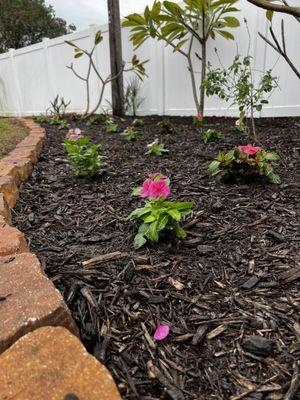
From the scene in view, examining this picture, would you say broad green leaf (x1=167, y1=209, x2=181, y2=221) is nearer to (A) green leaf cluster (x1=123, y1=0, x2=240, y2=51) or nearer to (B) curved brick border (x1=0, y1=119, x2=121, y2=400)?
(B) curved brick border (x1=0, y1=119, x2=121, y2=400)

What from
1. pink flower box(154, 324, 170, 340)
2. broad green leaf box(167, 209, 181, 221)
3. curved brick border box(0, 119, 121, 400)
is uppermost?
broad green leaf box(167, 209, 181, 221)

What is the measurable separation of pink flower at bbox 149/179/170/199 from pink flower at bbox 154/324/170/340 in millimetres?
623

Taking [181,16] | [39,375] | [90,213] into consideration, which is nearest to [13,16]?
[181,16]

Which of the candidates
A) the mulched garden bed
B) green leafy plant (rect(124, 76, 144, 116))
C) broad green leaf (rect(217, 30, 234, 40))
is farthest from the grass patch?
broad green leaf (rect(217, 30, 234, 40))

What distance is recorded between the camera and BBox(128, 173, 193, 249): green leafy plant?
1.38m

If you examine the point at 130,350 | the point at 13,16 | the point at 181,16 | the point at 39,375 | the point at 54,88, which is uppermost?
the point at 13,16

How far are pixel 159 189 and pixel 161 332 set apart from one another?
0.67 meters

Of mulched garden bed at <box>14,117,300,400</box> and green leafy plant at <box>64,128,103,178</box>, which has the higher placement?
green leafy plant at <box>64,128,103,178</box>

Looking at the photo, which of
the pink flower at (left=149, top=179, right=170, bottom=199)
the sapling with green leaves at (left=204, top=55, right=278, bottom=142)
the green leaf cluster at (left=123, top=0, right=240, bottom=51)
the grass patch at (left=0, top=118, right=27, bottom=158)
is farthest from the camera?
the green leaf cluster at (left=123, top=0, right=240, bottom=51)

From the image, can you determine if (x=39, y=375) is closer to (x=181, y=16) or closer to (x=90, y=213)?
(x=90, y=213)

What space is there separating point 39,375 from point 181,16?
4.86m

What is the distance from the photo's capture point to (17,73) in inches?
412

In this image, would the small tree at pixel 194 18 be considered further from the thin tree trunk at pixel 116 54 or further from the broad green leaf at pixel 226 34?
the thin tree trunk at pixel 116 54

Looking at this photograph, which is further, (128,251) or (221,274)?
(128,251)
